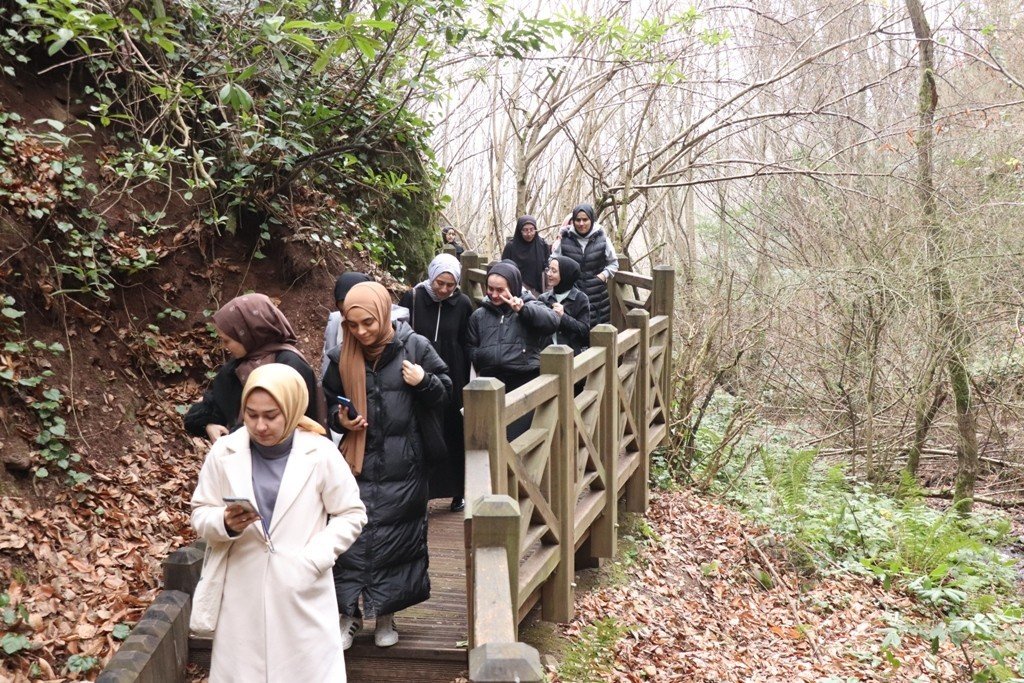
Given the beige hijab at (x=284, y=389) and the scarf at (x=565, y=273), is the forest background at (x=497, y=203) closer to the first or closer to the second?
the scarf at (x=565, y=273)

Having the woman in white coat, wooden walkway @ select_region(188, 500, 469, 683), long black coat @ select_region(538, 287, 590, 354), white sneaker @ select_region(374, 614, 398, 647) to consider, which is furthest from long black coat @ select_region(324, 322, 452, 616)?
long black coat @ select_region(538, 287, 590, 354)

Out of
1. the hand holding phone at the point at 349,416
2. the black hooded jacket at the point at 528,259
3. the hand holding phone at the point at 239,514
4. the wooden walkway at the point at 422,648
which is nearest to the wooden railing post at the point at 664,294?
the black hooded jacket at the point at 528,259

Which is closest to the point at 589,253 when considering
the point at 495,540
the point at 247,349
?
the point at 247,349

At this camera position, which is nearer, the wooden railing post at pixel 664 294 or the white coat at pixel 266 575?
the white coat at pixel 266 575

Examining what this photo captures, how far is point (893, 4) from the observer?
13578 millimetres

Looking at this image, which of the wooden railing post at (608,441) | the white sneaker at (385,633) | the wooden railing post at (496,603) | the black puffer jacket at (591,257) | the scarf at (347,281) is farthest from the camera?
the black puffer jacket at (591,257)

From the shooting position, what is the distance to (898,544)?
372 inches

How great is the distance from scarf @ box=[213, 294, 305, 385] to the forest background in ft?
5.83

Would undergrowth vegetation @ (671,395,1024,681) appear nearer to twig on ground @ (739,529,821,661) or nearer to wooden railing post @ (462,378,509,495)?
twig on ground @ (739,529,821,661)

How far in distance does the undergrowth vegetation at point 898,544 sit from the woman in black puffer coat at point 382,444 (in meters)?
4.79

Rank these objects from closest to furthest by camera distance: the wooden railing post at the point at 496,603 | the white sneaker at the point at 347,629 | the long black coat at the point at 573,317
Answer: the wooden railing post at the point at 496,603, the white sneaker at the point at 347,629, the long black coat at the point at 573,317

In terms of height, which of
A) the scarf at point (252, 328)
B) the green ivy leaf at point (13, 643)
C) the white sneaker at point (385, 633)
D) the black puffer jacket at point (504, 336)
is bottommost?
the white sneaker at point (385, 633)

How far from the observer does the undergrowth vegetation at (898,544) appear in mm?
7637

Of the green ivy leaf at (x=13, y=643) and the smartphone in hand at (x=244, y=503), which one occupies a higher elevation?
the smartphone in hand at (x=244, y=503)
